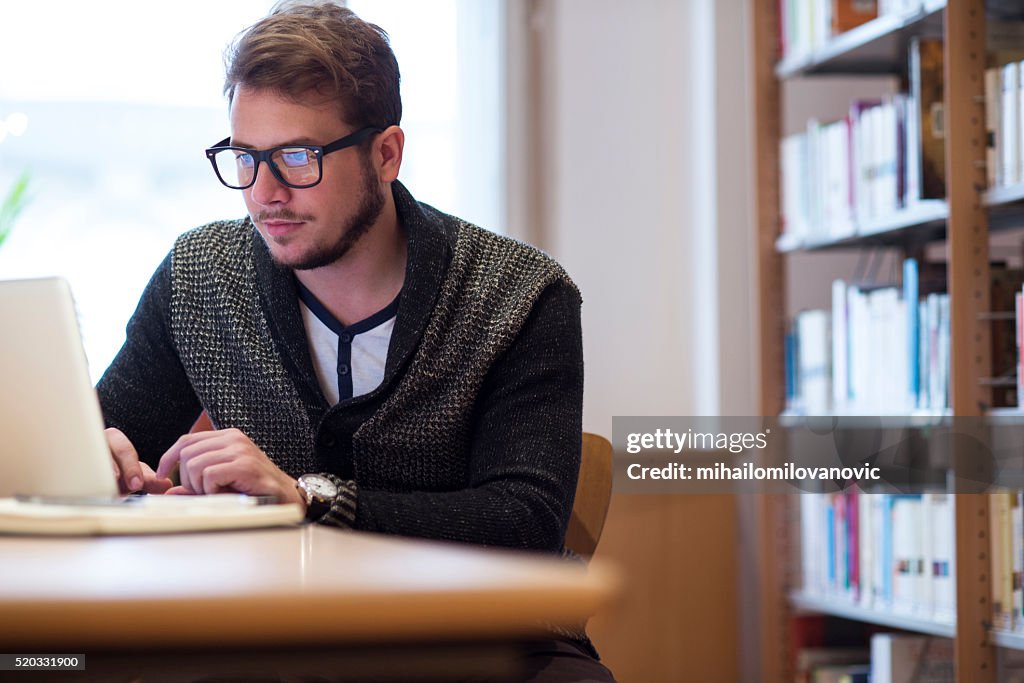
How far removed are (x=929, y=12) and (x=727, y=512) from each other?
1.30m

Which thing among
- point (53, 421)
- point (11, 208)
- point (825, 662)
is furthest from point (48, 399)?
point (825, 662)

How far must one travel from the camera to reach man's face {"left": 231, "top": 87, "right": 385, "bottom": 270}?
56.9 inches

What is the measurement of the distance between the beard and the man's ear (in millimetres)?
25

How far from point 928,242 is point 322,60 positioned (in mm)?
1674

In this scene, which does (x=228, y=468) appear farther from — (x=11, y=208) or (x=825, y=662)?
(x=825, y=662)

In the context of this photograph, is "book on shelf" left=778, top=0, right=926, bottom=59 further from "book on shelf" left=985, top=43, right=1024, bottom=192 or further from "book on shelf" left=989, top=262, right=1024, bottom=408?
"book on shelf" left=989, top=262, right=1024, bottom=408

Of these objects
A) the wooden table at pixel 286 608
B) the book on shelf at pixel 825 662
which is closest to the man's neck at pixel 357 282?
the wooden table at pixel 286 608

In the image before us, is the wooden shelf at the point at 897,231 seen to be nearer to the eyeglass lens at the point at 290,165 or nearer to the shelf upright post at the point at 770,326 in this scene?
the shelf upright post at the point at 770,326

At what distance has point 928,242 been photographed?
2.68 m

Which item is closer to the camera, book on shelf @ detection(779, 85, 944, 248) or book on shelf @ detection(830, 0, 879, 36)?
book on shelf @ detection(779, 85, 944, 248)

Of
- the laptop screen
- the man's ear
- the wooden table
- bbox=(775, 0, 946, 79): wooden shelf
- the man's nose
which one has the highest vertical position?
bbox=(775, 0, 946, 79): wooden shelf

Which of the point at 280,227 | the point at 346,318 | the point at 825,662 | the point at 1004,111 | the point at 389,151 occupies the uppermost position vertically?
the point at 1004,111

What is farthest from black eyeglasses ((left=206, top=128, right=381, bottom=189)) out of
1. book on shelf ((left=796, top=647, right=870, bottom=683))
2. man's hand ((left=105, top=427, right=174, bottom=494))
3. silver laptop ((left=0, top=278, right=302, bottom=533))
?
book on shelf ((left=796, top=647, right=870, bottom=683))

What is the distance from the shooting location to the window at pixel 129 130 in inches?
113
